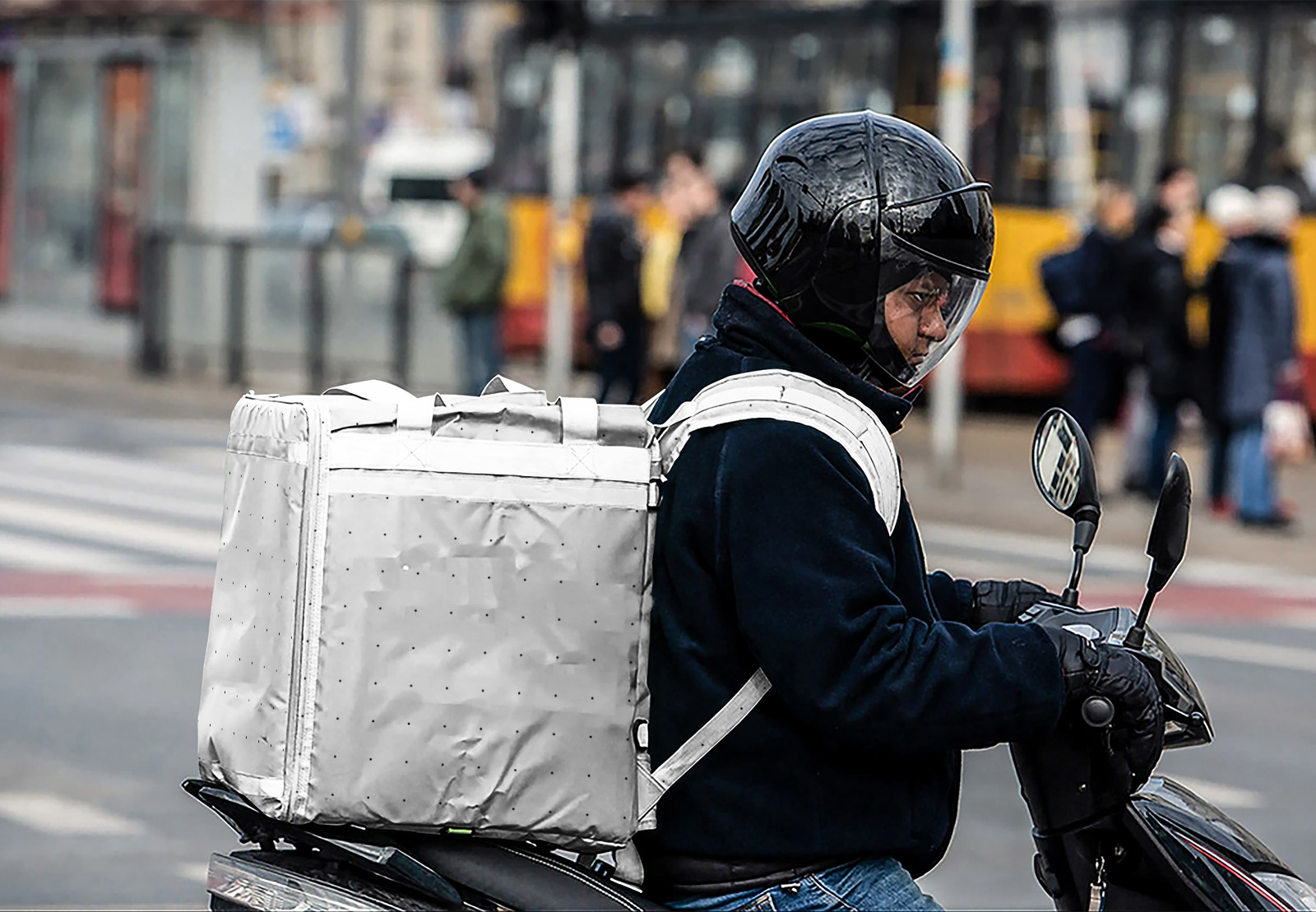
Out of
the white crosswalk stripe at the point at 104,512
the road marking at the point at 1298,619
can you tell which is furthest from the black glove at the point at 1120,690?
the white crosswalk stripe at the point at 104,512

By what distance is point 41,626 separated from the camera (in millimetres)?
9391

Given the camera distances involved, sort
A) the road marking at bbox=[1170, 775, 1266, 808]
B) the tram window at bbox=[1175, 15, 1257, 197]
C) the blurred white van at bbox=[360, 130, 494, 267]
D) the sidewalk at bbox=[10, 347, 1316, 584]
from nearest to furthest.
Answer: the road marking at bbox=[1170, 775, 1266, 808], the sidewalk at bbox=[10, 347, 1316, 584], the tram window at bbox=[1175, 15, 1257, 197], the blurred white van at bbox=[360, 130, 494, 267]

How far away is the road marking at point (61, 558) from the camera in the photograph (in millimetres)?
11062

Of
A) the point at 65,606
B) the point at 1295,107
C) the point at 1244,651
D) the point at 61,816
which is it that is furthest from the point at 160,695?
the point at 1295,107

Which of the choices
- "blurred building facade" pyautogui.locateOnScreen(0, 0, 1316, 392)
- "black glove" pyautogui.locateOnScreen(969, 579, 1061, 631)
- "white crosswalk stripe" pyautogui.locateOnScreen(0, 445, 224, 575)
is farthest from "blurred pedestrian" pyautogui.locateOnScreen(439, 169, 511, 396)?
A: "black glove" pyautogui.locateOnScreen(969, 579, 1061, 631)

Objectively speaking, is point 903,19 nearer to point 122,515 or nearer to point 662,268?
point 662,268

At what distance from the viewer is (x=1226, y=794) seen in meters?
7.00

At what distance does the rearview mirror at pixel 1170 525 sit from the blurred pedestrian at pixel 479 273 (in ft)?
45.8

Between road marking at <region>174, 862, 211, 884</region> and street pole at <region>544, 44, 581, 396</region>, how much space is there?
1122 centimetres

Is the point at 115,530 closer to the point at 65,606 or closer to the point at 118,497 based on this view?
the point at 118,497

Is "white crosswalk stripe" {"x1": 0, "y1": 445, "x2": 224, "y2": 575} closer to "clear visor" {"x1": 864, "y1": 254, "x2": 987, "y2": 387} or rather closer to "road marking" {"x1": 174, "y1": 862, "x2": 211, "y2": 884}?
"road marking" {"x1": 174, "y1": 862, "x2": 211, "y2": 884}

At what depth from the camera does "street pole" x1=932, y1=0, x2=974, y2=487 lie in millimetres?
14680

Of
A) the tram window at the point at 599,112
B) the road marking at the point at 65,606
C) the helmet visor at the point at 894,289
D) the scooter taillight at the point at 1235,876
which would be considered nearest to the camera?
the helmet visor at the point at 894,289

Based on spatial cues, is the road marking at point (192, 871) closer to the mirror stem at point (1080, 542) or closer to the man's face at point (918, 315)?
the mirror stem at point (1080, 542)
